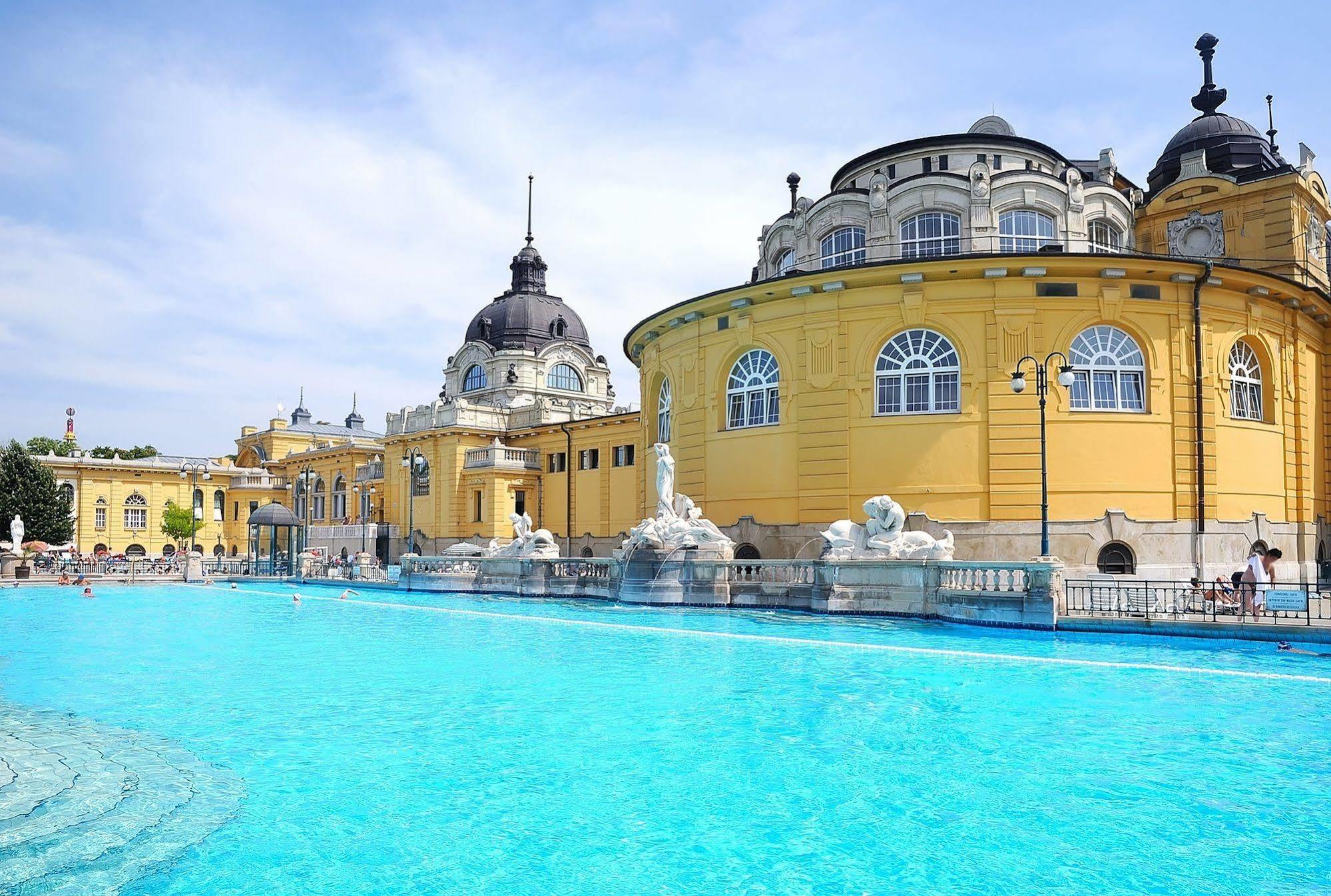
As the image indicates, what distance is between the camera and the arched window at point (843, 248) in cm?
3000

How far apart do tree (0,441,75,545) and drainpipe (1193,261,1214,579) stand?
5822 cm

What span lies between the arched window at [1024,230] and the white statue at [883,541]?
11069 millimetres

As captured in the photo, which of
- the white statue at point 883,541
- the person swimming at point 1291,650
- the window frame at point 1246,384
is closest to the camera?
the person swimming at point 1291,650

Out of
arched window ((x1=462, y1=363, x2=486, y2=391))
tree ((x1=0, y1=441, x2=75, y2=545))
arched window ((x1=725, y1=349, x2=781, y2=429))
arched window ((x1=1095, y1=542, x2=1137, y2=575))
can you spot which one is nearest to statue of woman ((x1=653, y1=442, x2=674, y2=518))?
arched window ((x1=725, y1=349, x2=781, y2=429))

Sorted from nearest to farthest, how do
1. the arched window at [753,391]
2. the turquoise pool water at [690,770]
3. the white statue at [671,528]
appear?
the turquoise pool water at [690,770]
the white statue at [671,528]
the arched window at [753,391]

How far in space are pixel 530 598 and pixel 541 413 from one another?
24862 mm

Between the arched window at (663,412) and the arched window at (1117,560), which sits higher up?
the arched window at (663,412)

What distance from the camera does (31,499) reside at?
55250 mm

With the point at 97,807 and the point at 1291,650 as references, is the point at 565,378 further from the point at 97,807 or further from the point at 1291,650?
the point at 97,807

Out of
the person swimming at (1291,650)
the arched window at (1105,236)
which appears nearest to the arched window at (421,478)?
the arched window at (1105,236)

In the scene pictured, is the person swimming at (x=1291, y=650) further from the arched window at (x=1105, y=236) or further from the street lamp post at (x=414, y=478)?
the street lamp post at (x=414, y=478)

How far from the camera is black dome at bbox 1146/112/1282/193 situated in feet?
109

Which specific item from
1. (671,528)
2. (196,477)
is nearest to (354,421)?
(196,477)

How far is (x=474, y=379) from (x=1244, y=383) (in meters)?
47.5
